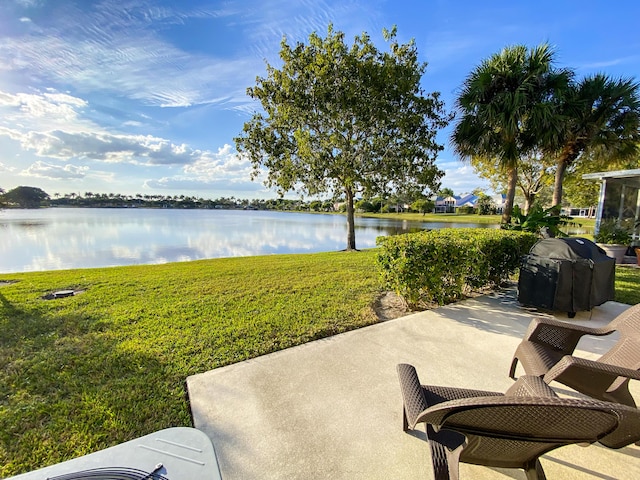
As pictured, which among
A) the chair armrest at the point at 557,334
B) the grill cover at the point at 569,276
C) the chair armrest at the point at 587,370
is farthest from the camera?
the grill cover at the point at 569,276

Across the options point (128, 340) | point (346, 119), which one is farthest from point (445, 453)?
point (346, 119)

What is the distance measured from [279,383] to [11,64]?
7576 millimetres

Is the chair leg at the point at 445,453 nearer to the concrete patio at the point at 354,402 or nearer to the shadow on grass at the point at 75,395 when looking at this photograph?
the concrete patio at the point at 354,402

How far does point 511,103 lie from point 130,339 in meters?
11.4

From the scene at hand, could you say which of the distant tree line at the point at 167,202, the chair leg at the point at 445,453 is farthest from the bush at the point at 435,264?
the distant tree line at the point at 167,202

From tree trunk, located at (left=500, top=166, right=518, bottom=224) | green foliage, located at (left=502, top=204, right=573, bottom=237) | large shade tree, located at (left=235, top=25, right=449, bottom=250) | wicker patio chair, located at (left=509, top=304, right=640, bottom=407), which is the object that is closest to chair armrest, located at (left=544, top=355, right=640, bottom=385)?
wicker patio chair, located at (left=509, top=304, right=640, bottom=407)

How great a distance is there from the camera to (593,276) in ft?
12.7

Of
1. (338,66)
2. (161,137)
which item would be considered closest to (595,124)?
(338,66)

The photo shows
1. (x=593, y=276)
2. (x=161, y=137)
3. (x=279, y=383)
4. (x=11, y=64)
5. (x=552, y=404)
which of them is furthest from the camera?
(x=161, y=137)

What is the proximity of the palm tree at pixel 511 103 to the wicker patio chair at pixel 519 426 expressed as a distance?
376 inches

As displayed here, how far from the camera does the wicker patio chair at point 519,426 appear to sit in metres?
0.92

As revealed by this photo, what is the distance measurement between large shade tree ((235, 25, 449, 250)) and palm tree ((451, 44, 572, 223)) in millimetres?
1518

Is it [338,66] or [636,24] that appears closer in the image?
[636,24]

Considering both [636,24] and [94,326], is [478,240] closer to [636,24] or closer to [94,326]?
[94,326]
